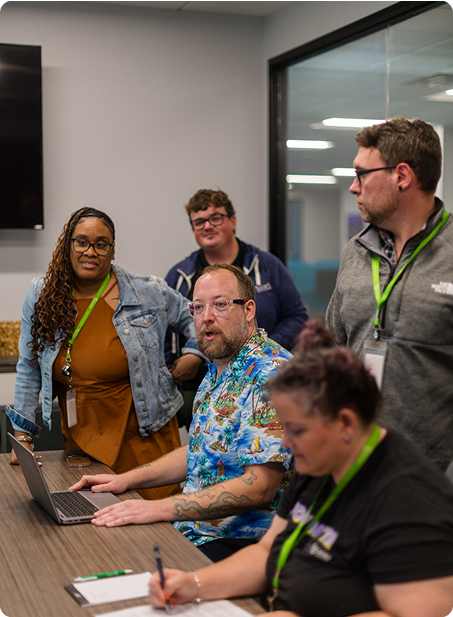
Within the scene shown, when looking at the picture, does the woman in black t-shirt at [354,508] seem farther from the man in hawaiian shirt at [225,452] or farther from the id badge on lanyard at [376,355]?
the id badge on lanyard at [376,355]

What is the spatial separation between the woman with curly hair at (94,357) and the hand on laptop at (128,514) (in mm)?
610

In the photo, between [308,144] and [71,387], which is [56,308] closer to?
[71,387]

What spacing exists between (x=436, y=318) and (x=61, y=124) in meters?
3.36

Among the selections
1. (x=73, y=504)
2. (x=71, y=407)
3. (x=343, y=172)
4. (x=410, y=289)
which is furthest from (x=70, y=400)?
(x=343, y=172)

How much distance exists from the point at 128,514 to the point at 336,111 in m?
Answer: 3.23

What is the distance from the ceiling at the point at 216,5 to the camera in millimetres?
4453

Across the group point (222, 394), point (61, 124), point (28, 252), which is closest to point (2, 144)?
point (61, 124)

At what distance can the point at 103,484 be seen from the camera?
6.65 feet

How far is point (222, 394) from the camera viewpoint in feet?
6.29

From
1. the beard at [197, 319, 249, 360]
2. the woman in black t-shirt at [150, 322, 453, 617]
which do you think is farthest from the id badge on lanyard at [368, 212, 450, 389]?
the woman in black t-shirt at [150, 322, 453, 617]

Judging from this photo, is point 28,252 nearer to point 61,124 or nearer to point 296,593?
point 61,124

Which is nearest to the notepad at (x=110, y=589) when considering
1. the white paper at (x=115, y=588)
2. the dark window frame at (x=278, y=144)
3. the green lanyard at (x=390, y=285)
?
the white paper at (x=115, y=588)

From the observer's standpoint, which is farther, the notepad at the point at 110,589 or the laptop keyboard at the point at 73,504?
the laptop keyboard at the point at 73,504

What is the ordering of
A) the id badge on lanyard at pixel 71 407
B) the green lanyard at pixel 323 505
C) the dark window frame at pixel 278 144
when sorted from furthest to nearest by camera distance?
the dark window frame at pixel 278 144, the id badge on lanyard at pixel 71 407, the green lanyard at pixel 323 505
